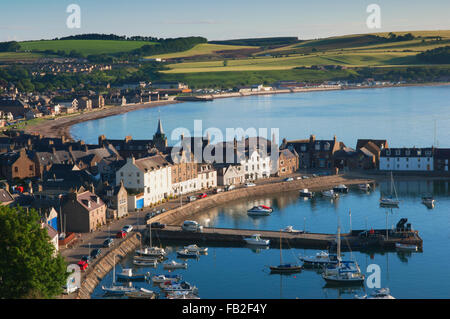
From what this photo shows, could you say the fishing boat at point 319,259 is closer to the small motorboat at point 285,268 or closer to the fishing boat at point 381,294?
the small motorboat at point 285,268

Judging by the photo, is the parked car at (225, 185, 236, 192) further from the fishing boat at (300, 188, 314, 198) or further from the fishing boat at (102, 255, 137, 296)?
the fishing boat at (102, 255, 137, 296)

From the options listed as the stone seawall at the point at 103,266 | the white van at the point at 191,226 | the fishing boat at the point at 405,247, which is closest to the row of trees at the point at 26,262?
the stone seawall at the point at 103,266

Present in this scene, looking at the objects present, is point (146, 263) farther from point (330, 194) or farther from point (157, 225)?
point (330, 194)

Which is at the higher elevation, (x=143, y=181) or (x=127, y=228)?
(x=143, y=181)

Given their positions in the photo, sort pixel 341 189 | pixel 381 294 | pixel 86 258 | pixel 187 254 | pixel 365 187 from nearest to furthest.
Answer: pixel 381 294 < pixel 86 258 < pixel 187 254 < pixel 341 189 < pixel 365 187

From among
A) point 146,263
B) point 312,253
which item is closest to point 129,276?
point 146,263

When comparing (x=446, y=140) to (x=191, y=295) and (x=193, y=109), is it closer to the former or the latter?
(x=191, y=295)

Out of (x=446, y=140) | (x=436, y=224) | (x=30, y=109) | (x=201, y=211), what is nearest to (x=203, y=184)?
(x=201, y=211)
